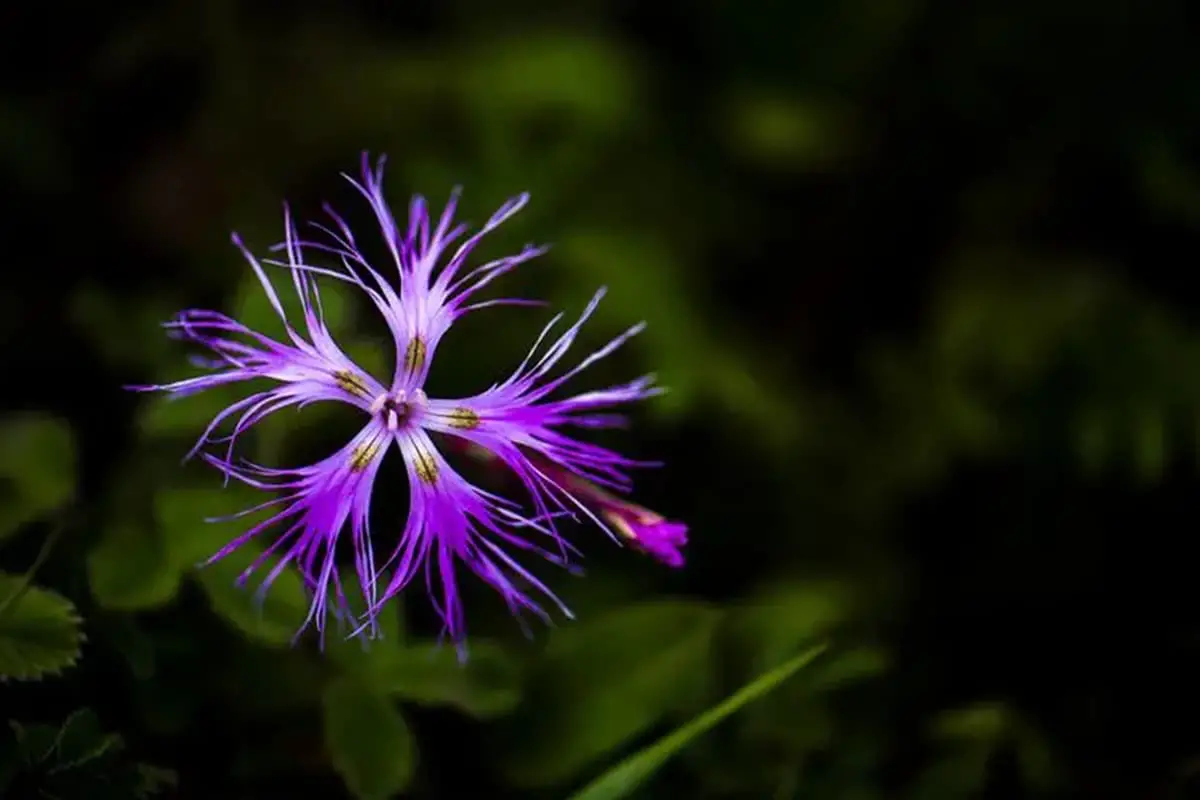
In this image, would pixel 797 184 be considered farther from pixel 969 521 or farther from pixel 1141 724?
pixel 1141 724

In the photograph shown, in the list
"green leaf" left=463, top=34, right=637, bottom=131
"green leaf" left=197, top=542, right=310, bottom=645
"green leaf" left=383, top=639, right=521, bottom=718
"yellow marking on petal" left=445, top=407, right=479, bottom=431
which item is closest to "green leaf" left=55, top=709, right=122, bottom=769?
"green leaf" left=197, top=542, right=310, bottom=645

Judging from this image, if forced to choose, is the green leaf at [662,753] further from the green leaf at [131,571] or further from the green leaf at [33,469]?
the green leaf at [33,469]

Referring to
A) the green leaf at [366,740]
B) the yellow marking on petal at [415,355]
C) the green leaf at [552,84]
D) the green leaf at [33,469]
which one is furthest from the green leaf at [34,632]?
the green leaf at [552,84]

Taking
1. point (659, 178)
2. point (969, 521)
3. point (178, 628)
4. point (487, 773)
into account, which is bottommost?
point (487, 773)

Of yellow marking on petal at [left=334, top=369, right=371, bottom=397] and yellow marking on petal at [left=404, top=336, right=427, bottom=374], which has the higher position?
yellow marking on petal at [left=404, top=336, right=427, bottom=374]

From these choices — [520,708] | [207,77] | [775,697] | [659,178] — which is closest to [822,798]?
[775,697]

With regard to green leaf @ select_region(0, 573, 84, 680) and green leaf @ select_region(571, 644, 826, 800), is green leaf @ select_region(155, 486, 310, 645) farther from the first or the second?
green leaf @ select_region(571, 644, 826, 800)
